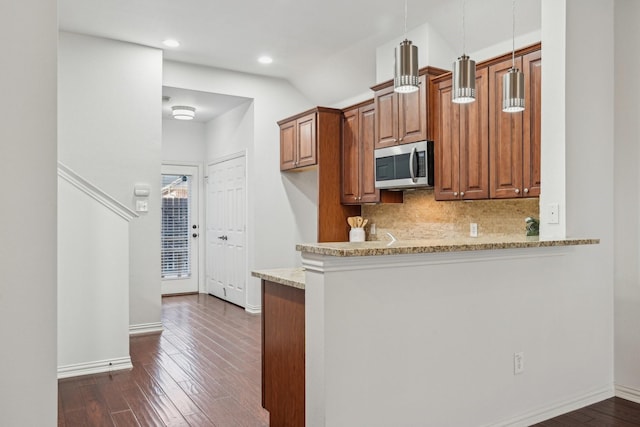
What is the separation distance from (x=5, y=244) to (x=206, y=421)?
6.79 ft

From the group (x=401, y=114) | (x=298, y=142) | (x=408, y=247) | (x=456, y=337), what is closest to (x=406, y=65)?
(x=408, y=247)

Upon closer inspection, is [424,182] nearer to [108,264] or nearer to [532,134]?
[532,134]

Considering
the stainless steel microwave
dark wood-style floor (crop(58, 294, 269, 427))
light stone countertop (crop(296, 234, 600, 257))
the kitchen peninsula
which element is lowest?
dark wood-style floor (crop(58, 294, 269, 427))

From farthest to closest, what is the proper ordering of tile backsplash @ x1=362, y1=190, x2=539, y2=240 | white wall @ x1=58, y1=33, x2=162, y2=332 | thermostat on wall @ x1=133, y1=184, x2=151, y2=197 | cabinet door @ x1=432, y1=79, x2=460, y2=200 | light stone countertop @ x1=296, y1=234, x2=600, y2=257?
thermostat on wall @ x1=133, y1=184, x2=151, y2=197
white wall @ x1=58, y1=33, x2=162, y2=332
cabinet door @ x1=432, y1=79, x2=460, y2=200
tile backsplash @ x1=362, y1=190, x2=539, y2=240
light stone countertop @ x1=296, y1=234, x2=600, y2=257

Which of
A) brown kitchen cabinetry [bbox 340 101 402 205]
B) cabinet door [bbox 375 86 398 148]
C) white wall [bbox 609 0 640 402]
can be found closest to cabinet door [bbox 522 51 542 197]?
white wall [bbox 609 0 640 402]

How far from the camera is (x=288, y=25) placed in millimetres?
4562

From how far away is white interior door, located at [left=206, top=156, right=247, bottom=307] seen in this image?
6.36m

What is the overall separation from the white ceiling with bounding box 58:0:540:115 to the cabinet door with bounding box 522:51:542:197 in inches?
28.2

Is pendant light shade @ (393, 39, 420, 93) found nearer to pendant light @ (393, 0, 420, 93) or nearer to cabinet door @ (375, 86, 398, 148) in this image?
pendant light @ (393, 0, 420, 93)

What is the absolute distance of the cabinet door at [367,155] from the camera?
16.2ft

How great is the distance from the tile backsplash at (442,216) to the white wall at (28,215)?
3373 mm

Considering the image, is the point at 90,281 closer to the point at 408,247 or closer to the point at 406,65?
the point at 408,247

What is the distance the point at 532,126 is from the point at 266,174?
350 cm

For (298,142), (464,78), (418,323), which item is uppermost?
(298,142)
